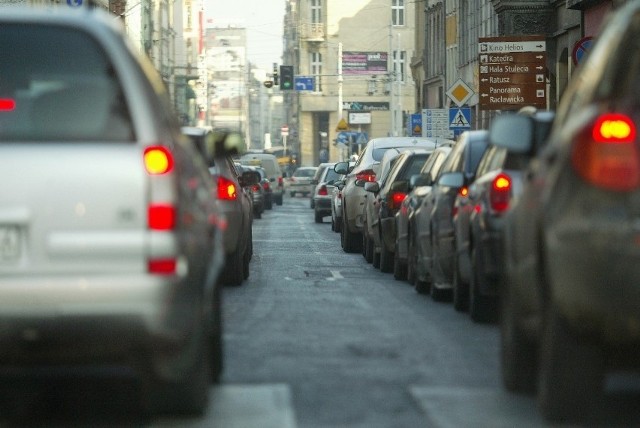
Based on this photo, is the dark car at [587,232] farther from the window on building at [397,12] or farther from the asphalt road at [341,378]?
the window on building at [397,12]

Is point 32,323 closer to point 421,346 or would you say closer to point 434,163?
point 421,346

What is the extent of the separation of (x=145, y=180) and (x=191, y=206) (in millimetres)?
530

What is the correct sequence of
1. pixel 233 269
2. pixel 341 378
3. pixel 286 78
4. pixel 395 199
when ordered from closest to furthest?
pixel 341 378, pixel 233 269, pixel 395 199, pixel 286 78

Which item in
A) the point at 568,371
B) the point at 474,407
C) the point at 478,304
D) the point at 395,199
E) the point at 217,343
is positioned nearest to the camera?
the point at 568,371

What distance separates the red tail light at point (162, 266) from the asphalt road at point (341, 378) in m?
1.00

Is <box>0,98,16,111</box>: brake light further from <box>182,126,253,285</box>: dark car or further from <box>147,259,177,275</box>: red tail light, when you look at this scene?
<box>182,126,253,285</box>: dark car

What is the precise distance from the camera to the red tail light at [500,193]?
1238 centimetres

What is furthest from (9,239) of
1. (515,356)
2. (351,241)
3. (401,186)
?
(351,241)

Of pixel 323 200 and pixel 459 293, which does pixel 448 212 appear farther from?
pixel 323 200

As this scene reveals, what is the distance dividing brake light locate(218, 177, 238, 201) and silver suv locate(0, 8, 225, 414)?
9.87 m

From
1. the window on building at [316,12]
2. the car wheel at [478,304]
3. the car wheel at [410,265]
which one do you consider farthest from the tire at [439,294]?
the window on building at [316,12]

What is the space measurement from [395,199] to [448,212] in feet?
16.8

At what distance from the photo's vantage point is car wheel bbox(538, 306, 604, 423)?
23.6 ft

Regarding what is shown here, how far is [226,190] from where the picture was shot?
57.2ft
